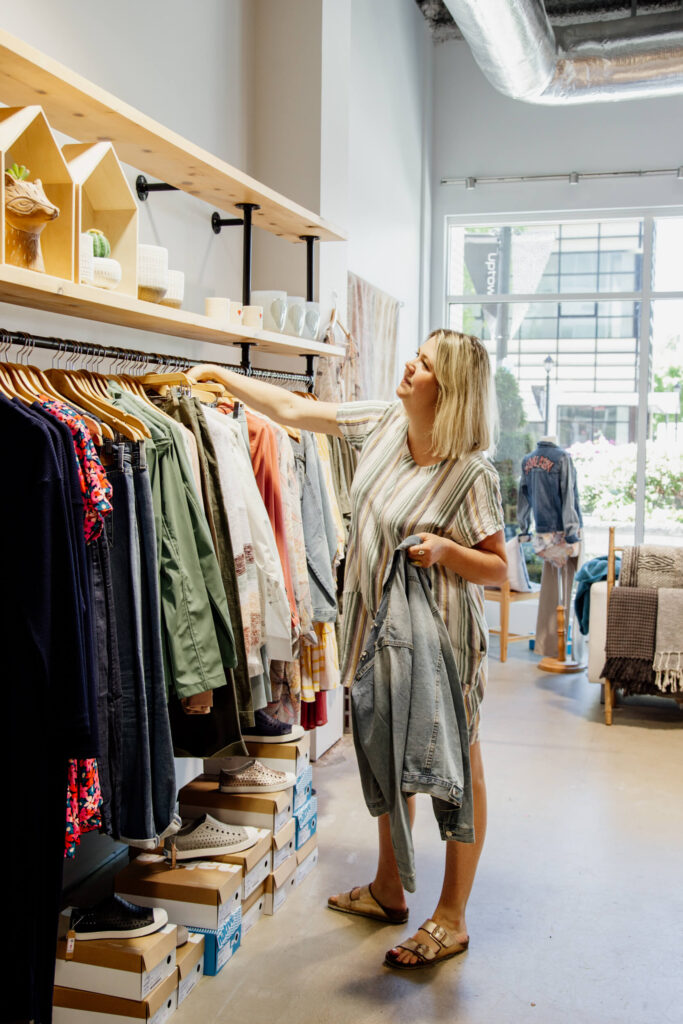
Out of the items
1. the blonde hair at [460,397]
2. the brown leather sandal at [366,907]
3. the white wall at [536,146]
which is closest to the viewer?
the blonde hair at [460,397]

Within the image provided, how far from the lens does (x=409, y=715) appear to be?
239 cm

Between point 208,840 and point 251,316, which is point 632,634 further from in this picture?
point 208,840

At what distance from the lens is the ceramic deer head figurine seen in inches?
77.3

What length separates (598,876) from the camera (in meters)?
3.24

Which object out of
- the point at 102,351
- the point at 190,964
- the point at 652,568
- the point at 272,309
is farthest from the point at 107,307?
the point at 652,568

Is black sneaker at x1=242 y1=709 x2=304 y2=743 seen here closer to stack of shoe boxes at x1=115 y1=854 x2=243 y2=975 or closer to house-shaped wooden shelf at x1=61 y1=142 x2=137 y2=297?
stack of shoe boxes at x1=115 y1=854 x2=243 y2=975

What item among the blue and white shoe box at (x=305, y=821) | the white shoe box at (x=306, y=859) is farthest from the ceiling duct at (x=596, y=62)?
the white shoe box at (x=306, y=859)

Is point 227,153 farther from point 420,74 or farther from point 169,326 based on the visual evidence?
point 420,74

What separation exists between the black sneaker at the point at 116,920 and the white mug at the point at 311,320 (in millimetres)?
2174

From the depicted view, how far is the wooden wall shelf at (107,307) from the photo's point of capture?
196 cm

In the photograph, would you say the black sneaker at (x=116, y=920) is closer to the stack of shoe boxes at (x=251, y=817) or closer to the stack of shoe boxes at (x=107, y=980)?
the stack of shoe boxes at (x=107, y=980)

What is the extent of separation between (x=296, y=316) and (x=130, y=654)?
1932 mm

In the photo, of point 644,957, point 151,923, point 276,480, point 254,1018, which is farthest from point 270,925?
point 276,480

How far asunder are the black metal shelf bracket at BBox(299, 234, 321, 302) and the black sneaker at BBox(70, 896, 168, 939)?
98.0 inches
